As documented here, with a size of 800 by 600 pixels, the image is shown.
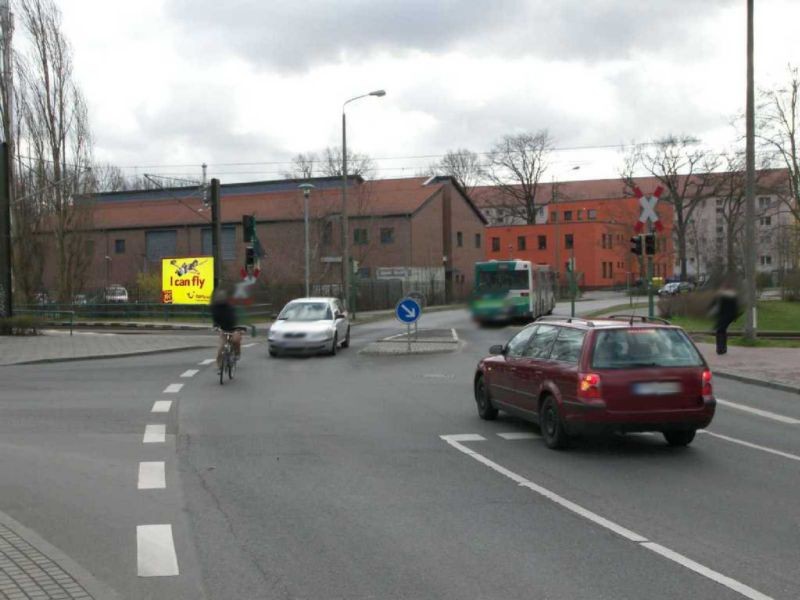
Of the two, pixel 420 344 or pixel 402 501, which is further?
pixel 420 344

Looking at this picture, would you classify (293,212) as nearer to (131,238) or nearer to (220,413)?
(131,238)

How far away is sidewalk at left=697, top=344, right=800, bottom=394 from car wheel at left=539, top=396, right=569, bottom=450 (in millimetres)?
7217

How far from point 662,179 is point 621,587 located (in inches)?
2637

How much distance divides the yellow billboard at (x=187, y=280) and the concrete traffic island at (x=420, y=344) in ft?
61.7

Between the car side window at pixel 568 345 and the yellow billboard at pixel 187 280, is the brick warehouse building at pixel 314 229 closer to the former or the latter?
the yellow billboard at pixel 187 280

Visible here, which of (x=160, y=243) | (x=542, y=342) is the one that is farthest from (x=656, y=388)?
(x=160, y=243)

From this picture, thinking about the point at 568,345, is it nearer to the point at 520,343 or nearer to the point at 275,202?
the point at 520,343

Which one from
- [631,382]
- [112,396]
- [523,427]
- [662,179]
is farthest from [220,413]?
[662,179]

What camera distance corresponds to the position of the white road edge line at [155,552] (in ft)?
17.6

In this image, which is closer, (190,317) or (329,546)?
(329,546)

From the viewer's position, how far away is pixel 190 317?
4053 cm

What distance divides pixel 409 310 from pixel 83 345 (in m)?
11.1

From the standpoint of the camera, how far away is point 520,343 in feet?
36.9

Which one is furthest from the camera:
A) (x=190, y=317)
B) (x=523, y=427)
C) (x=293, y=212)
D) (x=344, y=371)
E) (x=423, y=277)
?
(x=293, y=212)
